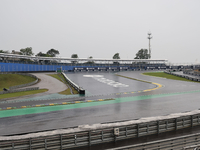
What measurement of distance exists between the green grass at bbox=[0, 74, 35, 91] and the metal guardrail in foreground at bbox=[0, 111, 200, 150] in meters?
50.3

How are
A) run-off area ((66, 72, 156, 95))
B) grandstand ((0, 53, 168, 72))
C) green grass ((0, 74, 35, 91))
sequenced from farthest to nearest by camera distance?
grandstand ((0, 53, 168, 72)) < green grass ((0, 74, 35, 91)) < run-off area ((66, 72, 156, 95))

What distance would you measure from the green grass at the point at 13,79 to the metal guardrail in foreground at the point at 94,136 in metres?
50.3

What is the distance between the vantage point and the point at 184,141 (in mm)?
9695

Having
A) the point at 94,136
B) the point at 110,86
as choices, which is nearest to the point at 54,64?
the point at 110,86

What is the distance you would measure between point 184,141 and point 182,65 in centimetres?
14987

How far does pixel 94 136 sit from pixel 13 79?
57893 mm

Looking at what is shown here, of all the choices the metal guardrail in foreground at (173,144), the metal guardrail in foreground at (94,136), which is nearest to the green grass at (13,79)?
the metal guardrail in foreground at (94,136)

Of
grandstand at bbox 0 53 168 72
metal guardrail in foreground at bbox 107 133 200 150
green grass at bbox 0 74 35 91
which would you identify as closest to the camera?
metal guardrail in foreground at bbox 107 133 200 150

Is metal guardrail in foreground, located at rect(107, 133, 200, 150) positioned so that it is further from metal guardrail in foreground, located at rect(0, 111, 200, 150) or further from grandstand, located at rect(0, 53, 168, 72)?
grandstand, located at rect(0, 53, 168, 72)

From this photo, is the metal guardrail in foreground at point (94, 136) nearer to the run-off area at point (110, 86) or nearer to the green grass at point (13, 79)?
the run-off area at point (110, 86)

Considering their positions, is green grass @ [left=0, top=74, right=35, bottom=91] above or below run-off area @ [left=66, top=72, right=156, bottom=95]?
above

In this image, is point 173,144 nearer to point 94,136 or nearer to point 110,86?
point 94,136

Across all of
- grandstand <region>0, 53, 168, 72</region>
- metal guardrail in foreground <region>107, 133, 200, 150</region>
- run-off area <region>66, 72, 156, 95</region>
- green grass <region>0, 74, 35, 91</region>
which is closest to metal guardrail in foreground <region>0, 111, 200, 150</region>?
metal guardrail in foreground <region>107, 133, 200, 150</region>

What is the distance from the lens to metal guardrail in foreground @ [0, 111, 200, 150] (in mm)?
9086
